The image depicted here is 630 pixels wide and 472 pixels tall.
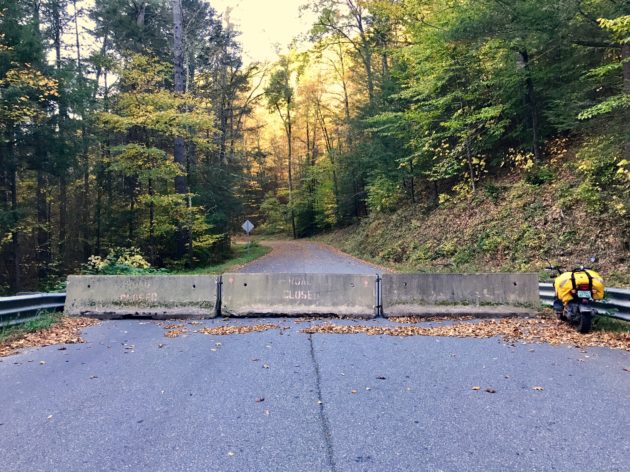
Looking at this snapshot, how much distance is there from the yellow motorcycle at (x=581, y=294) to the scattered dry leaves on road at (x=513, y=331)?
209mm

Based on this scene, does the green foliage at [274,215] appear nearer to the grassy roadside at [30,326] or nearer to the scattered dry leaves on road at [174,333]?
the grassy roadside at [30,326]

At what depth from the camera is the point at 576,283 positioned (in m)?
7.45

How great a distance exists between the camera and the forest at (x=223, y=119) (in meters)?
13.2

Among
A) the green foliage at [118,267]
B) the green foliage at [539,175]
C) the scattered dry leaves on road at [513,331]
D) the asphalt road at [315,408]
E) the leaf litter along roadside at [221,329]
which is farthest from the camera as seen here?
the green foliage at [539,175]

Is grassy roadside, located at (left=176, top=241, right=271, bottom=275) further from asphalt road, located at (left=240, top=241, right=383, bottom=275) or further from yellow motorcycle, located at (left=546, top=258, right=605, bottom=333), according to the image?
yellow motorcycle, located at (left=546, top=258, right=605, bottom=333)

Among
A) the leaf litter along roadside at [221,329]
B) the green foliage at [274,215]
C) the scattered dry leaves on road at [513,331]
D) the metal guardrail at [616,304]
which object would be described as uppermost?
the green foliage at [274,215]

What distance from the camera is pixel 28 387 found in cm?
509

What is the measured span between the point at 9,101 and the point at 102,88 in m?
10.7

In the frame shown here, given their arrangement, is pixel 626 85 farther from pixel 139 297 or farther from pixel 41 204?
pixel 41 204

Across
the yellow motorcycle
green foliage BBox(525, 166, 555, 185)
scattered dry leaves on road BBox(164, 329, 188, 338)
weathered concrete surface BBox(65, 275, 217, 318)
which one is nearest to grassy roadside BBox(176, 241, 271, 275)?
weathered concrete surface BBox(65, 275, 217, 318)

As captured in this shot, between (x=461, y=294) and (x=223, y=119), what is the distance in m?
27.5

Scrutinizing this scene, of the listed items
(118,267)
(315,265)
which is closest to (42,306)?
(118,267)

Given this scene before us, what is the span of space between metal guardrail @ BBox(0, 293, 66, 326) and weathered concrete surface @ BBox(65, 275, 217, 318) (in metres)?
0.23

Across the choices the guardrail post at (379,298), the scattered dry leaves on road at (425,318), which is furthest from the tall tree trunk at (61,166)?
the scattered dry leaves on road at (425,318)
